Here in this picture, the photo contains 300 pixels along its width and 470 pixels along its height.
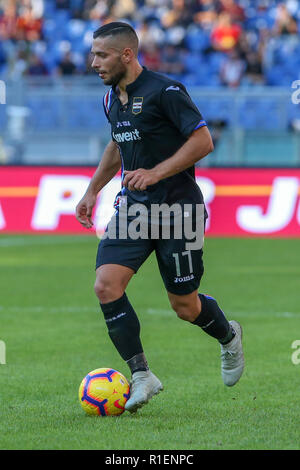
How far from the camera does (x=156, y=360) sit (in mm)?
7629

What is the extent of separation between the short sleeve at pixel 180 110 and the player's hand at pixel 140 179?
0.35 metres

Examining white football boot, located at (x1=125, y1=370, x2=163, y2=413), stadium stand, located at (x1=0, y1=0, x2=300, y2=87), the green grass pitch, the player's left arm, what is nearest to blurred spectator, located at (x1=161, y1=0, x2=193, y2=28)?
stadium stand, located at (x1=0, y1=0, x2=300, y2=87)

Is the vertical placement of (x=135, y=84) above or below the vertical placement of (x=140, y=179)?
above

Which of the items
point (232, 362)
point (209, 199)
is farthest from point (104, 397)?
point (209, 199)

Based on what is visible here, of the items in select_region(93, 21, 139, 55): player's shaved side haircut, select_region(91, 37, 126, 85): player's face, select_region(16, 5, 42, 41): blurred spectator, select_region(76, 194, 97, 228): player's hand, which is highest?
select_region(93, 21, 139, 55): player's shaved side haircut

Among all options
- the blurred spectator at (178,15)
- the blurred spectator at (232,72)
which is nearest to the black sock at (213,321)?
the blurred spectator at (232,72)

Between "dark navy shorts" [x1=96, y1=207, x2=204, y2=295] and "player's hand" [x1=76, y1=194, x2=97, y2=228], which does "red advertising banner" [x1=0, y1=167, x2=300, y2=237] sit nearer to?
"player's hand" [x1=76, y1=194, x2=97, y2=228]

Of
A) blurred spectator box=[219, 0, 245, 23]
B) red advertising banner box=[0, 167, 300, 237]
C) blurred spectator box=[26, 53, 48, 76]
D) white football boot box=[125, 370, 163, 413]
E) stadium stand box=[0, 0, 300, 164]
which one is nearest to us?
white football boot box=[125, 370, 163, 413]

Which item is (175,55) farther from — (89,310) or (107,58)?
(107,58)

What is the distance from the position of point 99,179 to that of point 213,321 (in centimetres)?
120

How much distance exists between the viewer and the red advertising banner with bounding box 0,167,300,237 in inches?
692

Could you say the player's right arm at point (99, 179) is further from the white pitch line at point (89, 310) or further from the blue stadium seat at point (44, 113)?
the blue stadium seat at point (44, 113)

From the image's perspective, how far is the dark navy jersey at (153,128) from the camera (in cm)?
572

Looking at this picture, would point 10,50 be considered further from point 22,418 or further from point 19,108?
point 22,418
